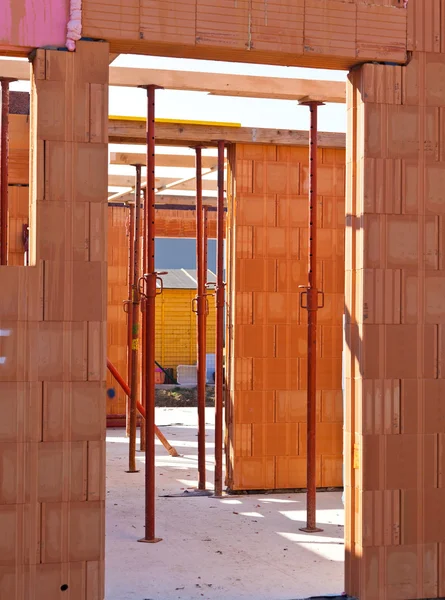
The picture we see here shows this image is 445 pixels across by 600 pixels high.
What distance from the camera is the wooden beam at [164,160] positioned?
11250mm

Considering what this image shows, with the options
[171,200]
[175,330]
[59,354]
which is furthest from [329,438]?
[175,330]

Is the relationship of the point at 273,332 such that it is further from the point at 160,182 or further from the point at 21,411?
the point at 21,411

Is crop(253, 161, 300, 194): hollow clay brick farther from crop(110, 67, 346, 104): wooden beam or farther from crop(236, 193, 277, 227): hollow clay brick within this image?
crop(110, 67, 346, 104): wooden beam

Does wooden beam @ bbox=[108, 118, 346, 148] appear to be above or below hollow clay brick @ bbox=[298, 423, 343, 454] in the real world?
above

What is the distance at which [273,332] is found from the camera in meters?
10.1

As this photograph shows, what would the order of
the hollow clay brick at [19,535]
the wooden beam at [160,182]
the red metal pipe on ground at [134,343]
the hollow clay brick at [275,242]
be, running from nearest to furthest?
the hollow clay brick at [19,535] < the hollow clay brick at [275,242] < the red metal pipe on ground at [134,343] < the wooden beam at [160,182]

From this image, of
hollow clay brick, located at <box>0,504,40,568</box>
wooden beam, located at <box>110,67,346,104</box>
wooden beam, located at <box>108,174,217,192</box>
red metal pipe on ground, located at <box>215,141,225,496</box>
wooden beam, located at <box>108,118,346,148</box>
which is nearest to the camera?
hollow clay brick, located at <box>0,504,40,568</box>

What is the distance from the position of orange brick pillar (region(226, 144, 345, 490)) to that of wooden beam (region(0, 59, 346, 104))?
5.56 feet

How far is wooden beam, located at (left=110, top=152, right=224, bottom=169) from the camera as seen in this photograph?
11.2 metres

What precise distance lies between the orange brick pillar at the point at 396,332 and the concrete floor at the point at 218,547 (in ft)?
1.93

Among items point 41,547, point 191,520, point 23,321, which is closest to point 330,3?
point 23,321

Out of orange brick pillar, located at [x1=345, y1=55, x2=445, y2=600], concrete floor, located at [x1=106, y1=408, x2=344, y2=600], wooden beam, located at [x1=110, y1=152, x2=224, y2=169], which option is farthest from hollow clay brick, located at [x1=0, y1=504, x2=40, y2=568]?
wooden beam, located at [x1=110, y1=152, x2=224, y2=169]

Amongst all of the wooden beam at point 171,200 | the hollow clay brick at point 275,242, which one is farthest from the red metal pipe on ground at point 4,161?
the wooden beam at point 171,200

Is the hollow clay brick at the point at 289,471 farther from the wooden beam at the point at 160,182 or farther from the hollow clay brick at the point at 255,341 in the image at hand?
the wooden beam at the point at 160,182
